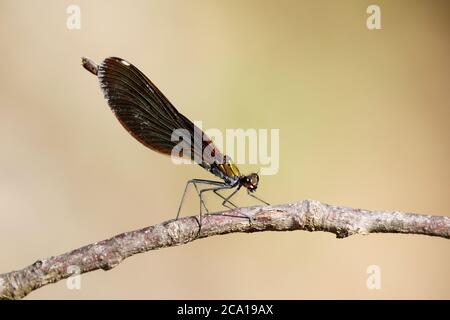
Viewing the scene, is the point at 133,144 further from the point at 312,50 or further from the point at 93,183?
the point at 312,50

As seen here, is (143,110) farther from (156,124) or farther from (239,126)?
(239,126)

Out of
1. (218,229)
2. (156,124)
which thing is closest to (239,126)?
(156,124)

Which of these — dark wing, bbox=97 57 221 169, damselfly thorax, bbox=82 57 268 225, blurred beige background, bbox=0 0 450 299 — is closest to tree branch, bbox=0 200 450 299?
damselfly thorax, bbox=82 57 268 225

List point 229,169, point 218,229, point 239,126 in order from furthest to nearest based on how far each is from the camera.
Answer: point 239,126 < point 229,169 < point 218,229

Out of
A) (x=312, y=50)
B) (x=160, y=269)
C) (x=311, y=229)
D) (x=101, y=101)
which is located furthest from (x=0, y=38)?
(x=311, y=229)

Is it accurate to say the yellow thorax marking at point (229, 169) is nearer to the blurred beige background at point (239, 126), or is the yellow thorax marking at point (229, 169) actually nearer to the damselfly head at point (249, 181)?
the damselfly head at point (249, 181)

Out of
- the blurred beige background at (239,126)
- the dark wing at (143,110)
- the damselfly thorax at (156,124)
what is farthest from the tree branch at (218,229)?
the blurred beige background at (239,126)

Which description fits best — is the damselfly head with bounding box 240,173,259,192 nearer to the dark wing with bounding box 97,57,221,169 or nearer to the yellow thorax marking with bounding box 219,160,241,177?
the yellow thorax marking with bounding box 219,160,241,177
